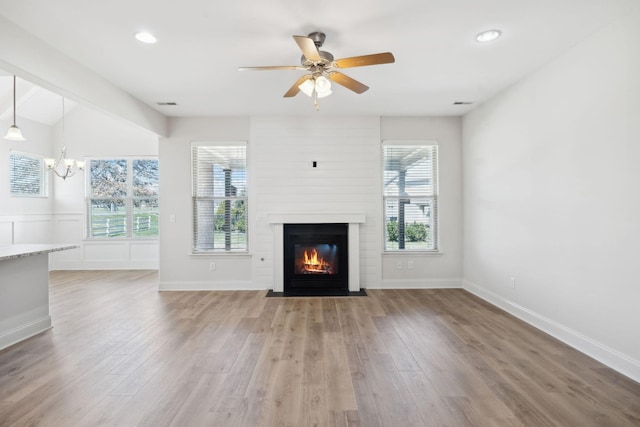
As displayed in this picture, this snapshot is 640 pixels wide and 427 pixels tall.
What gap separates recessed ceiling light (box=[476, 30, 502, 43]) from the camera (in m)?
2.66

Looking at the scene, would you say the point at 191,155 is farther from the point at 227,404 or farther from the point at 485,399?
the point at 485,399

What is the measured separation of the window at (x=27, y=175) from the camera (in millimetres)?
6105

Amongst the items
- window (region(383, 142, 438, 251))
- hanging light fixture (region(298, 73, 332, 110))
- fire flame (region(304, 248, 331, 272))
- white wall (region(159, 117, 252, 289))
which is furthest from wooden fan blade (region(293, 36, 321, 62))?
fire flame (region(304, 248, 331, 272))

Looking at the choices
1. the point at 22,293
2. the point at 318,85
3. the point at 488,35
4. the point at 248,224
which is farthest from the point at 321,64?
the point at 22,293

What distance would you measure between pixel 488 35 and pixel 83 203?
25.7 feet

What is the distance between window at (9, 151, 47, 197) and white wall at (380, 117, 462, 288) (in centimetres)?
704

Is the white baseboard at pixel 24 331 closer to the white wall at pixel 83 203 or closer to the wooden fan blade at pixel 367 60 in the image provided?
the white wall at pixel 83 203

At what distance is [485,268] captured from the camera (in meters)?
4.43

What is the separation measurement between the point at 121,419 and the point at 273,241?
3.21 metres

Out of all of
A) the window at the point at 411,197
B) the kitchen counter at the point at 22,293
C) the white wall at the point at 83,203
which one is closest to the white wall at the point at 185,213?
the kitchen counter at the point at 22,293

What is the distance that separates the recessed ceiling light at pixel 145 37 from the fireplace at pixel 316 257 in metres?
2.95

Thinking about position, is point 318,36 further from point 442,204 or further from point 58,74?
point 442,204

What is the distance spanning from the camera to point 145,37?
2.70 m

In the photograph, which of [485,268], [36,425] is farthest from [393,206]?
[36,425]
